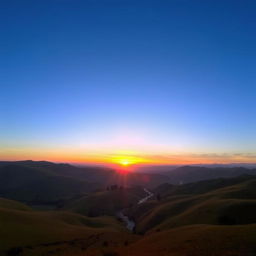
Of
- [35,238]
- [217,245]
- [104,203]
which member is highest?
[217,245]

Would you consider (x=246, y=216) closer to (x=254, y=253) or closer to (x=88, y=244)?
(x=88, y=244)

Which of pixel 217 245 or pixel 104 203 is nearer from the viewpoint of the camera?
pixel 217 245

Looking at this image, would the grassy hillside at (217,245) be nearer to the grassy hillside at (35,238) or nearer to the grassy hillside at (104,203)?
the grassy hillside at (35,238)

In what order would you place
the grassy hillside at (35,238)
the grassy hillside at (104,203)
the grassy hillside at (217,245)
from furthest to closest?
the grassy hillside at (104,203), the grassy hillside at (35,238), the grassy hillside at (217,245)

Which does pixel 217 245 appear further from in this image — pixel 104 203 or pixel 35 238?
pixel 104 203

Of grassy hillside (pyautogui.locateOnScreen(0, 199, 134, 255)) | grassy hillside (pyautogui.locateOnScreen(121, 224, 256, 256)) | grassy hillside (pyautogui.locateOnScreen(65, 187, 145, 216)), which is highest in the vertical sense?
grassy hillside (pyautogui.locateOnScreen(121, 224, 256, 256))

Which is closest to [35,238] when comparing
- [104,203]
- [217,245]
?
[217,245]

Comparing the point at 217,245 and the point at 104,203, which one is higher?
the point at 217,245

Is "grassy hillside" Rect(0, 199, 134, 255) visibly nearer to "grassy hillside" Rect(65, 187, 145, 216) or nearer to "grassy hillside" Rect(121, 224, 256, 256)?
"grassy hillside" Rect(121, 224, 256, 256)

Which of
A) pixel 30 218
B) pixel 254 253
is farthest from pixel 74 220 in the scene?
pixel 254 253

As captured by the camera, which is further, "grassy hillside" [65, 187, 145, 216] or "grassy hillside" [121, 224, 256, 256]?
"grassy hillside" [65, 187, 145, 216]

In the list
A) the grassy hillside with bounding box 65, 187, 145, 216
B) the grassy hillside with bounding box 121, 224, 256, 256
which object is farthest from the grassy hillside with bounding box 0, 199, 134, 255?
the grassy hillside with bounding box 65, 187, 145, 216

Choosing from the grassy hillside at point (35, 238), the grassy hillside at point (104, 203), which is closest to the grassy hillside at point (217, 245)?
the grassy hillside at point (35, 238)
